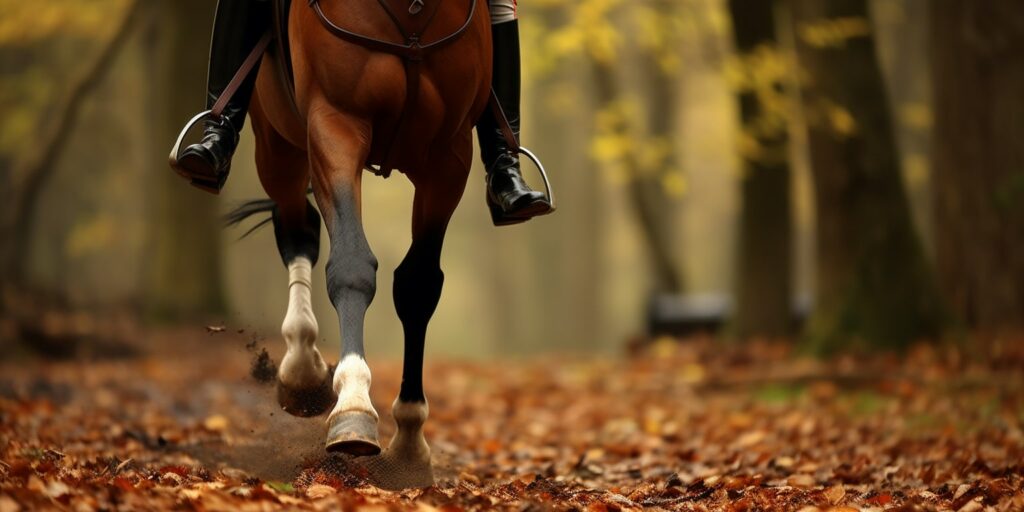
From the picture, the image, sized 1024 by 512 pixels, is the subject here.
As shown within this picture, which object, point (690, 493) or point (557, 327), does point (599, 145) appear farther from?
point (557, 327)

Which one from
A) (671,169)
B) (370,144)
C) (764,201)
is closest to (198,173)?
(370,144)

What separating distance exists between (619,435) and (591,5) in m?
8.46

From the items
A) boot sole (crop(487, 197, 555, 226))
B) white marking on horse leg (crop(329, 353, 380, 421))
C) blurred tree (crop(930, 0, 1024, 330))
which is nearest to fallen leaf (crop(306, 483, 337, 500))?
white marking on horse leg (crop(329, 353, 380, 421))

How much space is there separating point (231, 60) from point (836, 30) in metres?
8.21

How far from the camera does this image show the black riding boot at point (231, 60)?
5.81 meters

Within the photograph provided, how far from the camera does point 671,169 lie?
1994cm

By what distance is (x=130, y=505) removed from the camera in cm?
396

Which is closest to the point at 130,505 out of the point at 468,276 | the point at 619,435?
the point at 619,435

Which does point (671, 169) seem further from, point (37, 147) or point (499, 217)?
point (499, 217)

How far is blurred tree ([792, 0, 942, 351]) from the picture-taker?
12.0 meters

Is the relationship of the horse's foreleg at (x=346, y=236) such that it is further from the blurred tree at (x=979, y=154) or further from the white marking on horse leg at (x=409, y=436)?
the blurred tree at (x=979, y=154)

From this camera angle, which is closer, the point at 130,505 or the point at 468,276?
the point at 130,505

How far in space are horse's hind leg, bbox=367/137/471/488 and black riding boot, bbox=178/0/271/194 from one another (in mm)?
940

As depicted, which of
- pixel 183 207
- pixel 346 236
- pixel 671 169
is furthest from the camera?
pixel 671 169
